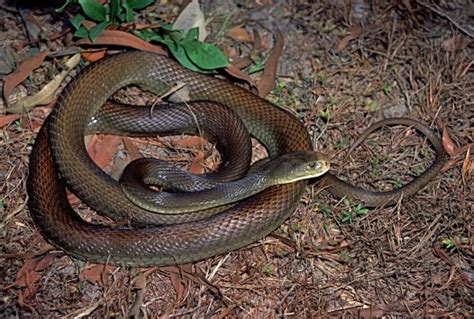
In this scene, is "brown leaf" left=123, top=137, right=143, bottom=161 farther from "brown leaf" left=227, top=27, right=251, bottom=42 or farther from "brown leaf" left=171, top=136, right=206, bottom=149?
"brown leaf" left=227, top=27, right=251, bottom=42

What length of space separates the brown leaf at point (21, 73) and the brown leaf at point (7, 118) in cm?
21

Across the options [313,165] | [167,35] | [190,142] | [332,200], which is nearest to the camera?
[313,165]

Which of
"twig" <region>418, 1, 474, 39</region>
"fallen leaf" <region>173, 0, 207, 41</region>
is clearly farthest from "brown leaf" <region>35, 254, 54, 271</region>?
"twig" <region>418, 1, 474, 39</region>

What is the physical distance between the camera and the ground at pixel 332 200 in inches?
215

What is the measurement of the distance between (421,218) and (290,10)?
2.73 meters

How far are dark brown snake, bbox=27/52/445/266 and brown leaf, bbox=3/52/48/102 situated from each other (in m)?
0.62

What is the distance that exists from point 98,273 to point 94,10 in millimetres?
2442

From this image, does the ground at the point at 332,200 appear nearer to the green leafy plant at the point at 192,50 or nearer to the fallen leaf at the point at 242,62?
the fallen leaf at the point at 242,62

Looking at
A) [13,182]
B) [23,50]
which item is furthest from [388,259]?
[23,50]

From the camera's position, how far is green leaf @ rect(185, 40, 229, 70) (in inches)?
261

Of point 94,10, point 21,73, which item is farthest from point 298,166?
point 21,73

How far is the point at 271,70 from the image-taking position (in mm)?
6980

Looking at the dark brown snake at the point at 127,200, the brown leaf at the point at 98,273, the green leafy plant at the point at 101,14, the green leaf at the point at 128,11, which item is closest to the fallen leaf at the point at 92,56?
the green leafy plant at the point at 101,14

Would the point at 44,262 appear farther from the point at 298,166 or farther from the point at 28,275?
the point at 298,166
